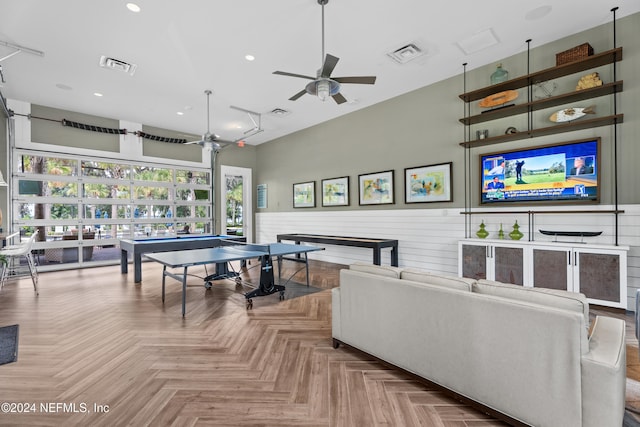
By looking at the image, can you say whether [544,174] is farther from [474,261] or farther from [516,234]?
[474,261]

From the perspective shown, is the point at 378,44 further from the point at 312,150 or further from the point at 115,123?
the point at 115,123

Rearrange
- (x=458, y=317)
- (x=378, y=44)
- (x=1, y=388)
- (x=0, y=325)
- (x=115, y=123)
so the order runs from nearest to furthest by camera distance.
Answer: (x=458, y=317), (x=1, y=388), (x=0, y=325), (x=378, y=44), (x=115, y=123)

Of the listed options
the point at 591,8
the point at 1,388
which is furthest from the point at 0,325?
the point at 591,8

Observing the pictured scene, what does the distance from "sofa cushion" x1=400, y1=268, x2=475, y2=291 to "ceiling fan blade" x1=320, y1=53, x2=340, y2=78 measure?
208 cm

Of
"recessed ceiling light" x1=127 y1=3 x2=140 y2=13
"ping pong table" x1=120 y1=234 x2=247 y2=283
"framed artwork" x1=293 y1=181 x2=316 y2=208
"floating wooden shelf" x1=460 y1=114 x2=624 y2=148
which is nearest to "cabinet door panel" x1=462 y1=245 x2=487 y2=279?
"floating wooden shelf" x1=460 y1=114 x2=624 y2=148

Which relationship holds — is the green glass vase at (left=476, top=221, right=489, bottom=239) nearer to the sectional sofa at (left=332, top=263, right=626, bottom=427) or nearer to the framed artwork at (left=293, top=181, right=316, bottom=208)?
the sectional sofa at (left=332, top=263, right=626, bottom=427)

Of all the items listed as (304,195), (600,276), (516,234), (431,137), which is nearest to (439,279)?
(600,276)

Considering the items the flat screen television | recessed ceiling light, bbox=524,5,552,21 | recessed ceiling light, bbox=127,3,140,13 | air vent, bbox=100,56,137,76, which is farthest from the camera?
air vent, bbox=100,56,137,76

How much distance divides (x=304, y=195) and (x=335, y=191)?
1152 millimetres

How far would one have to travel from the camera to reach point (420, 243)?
5.43 m

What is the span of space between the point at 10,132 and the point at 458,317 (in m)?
8.14

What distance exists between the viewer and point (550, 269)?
12.1 ft

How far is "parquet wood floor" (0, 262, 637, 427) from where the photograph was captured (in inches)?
69.8

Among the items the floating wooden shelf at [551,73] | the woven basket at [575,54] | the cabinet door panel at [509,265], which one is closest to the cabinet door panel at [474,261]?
the cabinet door panel at [509,265]
